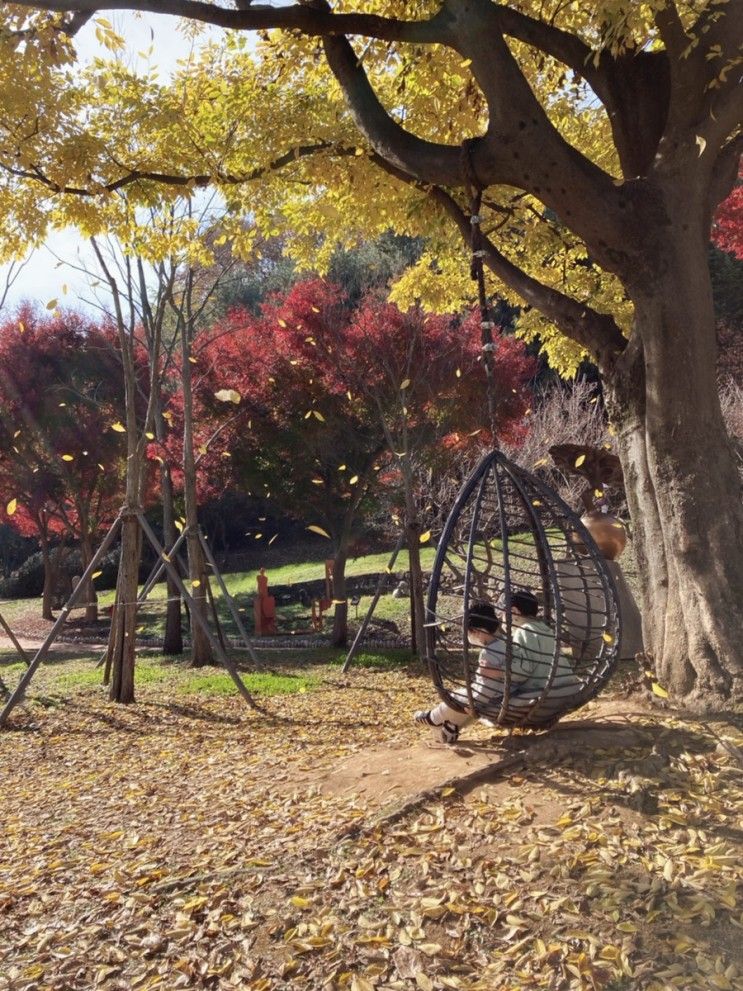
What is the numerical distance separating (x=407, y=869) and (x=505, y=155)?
383cm

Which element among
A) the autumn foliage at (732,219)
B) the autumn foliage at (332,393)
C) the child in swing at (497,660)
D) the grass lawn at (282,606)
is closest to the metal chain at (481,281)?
the child in swing at (497,660)

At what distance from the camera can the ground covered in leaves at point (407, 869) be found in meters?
2.87

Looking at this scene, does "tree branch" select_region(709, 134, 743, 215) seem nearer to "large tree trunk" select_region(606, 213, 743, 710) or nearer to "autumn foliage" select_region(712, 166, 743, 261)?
"large tree trunk" select_region(606, 213, 743, 710)

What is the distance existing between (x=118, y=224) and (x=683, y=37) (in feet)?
14.0

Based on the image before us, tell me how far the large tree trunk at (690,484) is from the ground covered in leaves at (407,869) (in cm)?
39

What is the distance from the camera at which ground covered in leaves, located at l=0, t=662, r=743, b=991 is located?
2865mm

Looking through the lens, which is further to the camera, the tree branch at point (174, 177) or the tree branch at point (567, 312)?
the tree branch at point (174, 177)

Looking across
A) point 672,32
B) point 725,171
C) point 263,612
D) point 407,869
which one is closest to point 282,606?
point 263,612

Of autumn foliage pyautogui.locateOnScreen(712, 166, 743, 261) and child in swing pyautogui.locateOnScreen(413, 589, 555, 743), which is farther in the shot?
autumn foliage pyautogui.locateOnScreen(712, 166, 743, 261)

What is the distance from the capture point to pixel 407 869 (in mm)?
3393

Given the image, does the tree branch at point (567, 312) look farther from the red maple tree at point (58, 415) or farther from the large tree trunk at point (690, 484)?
the red maple tree at point (58, 415)

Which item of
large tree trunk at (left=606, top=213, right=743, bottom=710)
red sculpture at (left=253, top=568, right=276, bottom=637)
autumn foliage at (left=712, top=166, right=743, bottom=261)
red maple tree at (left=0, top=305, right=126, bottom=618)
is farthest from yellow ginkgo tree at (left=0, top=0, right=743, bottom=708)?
red maple tree at (left=0, top=305, right=126, bottom=618)

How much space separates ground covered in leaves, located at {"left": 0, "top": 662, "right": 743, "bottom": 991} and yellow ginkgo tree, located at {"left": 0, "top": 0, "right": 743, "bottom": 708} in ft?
3.33

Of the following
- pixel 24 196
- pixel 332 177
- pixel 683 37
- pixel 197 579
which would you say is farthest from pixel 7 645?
pixel 683 37
